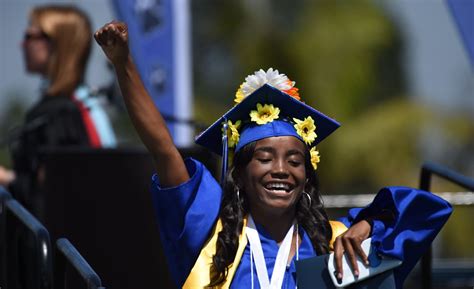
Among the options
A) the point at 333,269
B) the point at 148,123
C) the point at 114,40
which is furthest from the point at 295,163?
the point at 114,40

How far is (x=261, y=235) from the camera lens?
4.79 metres

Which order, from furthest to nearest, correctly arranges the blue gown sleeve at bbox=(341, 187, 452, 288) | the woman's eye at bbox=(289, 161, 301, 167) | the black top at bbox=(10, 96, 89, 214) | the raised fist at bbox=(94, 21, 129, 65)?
the black top at bbox=(10, 96, 89, 214) < the woman's eye at bbox=(289, 161, 301, 167) < the blue gown sleeve at bbox=(341, 187, 452, 288) < the raised fist at bbox=(94, 21, 129, 65)

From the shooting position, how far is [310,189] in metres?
4.93

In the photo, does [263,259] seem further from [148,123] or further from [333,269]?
[148,123]

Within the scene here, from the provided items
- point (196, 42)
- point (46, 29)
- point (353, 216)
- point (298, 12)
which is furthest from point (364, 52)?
point (353, 216)

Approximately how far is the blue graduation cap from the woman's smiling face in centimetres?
4

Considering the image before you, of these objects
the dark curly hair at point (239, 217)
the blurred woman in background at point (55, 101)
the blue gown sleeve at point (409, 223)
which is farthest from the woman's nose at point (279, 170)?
the blurred woman in background at point (55, 101)

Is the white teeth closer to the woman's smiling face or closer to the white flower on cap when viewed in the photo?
the woman's smiling face

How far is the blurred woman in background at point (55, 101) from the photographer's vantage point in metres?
7.14

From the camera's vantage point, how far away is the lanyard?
4.65 metres

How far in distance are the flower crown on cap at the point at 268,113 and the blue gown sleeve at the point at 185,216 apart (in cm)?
19

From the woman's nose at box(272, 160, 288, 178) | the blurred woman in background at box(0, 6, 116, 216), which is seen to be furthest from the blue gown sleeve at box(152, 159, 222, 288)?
the blurred woman in background at box(0, 6, 116, 216)

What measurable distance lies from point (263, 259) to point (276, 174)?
297 millimetres

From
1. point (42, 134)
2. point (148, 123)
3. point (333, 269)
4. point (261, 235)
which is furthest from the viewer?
point (42, 134)
